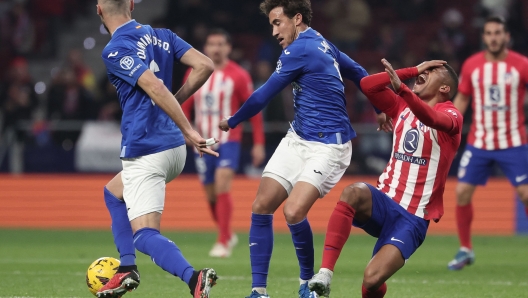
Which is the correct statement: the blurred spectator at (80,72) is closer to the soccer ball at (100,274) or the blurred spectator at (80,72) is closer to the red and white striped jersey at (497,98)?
the red and white striped jersey at (497,98)

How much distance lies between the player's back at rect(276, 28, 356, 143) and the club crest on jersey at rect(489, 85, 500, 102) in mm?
3324

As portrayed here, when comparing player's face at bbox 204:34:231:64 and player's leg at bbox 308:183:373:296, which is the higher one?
player's face at bbox 204:34:231:64

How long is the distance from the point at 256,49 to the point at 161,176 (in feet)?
37.4

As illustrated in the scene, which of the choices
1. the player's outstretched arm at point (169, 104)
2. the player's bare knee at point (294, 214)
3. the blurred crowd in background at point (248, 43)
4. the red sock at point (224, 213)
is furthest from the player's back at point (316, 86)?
the blurred crowd in background at point (248, 43)

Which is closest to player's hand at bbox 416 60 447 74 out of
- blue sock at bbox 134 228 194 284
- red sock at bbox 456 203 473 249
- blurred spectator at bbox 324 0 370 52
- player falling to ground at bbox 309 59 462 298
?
player falling to ground at bbox 309 59 462 298

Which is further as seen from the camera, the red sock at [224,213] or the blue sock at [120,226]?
the red sock at [224,213]

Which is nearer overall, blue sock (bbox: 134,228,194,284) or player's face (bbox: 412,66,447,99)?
blue sock (bbox: 134,228,194,284)

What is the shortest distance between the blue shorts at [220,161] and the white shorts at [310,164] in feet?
12.5

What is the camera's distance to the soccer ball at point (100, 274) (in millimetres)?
5570

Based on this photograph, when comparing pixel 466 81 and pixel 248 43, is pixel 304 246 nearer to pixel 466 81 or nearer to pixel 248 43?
pixel 466 81

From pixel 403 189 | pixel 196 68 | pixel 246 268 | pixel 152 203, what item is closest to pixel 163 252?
pixel 152 203

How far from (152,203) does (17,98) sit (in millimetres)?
9803

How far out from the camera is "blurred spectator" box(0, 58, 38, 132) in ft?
46.2

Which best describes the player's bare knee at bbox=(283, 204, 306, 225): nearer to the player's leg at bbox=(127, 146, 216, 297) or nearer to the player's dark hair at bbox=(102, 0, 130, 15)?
the player's leg at bbox=(127, 146, 216, 297)
